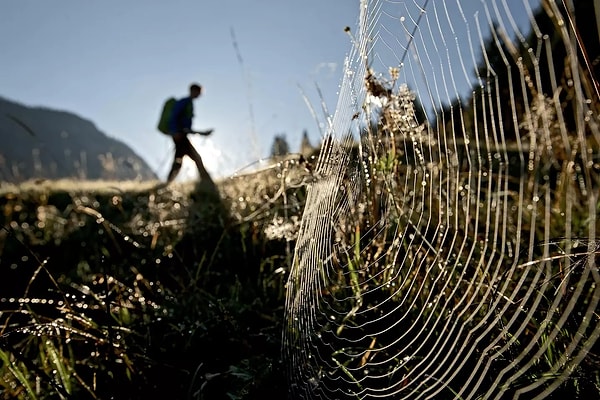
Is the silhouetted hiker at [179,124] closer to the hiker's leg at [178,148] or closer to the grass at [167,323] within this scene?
the hiker's leg at [178,148]

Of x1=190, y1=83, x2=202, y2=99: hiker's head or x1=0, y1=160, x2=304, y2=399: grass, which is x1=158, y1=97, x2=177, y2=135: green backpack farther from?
x1=0, y1=160, x2=304, y2=399: grass

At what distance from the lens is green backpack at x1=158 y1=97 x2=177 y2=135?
760 centimetres

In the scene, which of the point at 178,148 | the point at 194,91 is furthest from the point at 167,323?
the point at 194,91

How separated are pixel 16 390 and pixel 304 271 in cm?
80

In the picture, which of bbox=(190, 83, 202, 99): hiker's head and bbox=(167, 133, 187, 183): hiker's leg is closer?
bbox=(167, 133, 187, 183): hiker's leg

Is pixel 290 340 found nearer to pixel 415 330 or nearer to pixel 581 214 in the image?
pixel 415 330

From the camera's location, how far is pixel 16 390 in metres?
1.27

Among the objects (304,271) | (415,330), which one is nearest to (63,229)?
(304,271)

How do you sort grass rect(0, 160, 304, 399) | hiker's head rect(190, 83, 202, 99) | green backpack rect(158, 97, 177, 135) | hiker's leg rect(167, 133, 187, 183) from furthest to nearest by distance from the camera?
hiker's head rect(190, 83, 202, 99), green backpack rect(158, 97, 177, 135), hiker's leg rect(167, 133, 187, 183), grass rect(0, 160, 304, 399)

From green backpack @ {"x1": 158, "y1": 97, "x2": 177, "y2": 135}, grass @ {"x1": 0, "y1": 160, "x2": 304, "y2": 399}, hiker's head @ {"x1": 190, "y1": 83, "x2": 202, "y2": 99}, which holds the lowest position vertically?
grass @ {"x1": 0, "y1": 160, "x2": 304, "y2": 399}

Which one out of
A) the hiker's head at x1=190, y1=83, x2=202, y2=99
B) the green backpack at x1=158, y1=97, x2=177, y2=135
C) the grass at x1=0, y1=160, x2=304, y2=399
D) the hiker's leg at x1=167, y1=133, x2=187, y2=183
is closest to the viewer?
the grass at x1=0, y1=160, x2=304, y2=399

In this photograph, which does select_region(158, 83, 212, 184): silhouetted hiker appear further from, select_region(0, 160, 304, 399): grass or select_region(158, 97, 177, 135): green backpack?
select_region(0, 160, 304, 399): grass

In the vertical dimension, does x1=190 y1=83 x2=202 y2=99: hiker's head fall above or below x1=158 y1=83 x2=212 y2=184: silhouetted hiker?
above

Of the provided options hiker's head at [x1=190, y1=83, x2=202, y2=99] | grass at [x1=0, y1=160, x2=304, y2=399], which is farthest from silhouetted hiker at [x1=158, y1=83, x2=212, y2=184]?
grass at [x1=0, y1=160, x2=304, y2=399]
